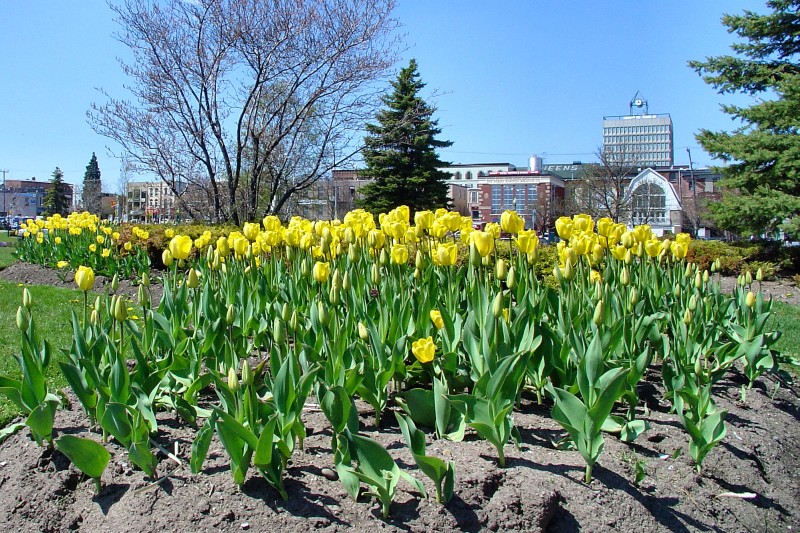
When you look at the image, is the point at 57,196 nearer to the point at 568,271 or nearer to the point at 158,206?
the point at 158,206

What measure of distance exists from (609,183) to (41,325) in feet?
123

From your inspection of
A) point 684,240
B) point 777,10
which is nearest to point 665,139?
point 777,10

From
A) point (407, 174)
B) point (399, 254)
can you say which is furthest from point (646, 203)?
point (399, 254)

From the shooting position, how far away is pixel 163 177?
46.5 ft

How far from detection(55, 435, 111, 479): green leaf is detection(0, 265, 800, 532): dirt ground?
129 mm

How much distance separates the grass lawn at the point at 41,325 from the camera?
3.85 meters

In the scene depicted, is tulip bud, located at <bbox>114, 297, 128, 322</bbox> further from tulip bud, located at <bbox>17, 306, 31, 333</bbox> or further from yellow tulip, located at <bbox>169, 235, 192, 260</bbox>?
yellow tulip, located at <bbox>169, 235, 192, 260</bbox>

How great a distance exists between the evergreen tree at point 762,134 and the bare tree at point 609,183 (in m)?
22.5

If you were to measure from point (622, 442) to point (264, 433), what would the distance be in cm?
156

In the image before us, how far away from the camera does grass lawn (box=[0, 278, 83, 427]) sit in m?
3.85

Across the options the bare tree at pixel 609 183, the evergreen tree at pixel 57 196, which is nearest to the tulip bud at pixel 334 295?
the bare tree at pixel 609 183

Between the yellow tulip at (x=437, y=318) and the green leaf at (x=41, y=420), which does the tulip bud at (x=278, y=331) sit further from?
the green leaf at (x=41, y=420)

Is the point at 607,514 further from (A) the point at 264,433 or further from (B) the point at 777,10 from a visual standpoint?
(B) the point at 777,10

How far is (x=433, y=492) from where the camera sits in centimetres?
218
